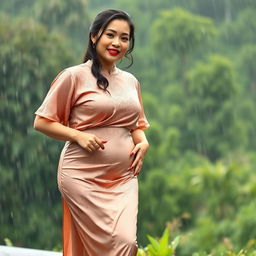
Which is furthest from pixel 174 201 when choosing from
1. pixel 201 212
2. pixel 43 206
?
pixel 43 206

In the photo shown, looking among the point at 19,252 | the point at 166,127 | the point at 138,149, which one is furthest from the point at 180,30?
the point at 138,149

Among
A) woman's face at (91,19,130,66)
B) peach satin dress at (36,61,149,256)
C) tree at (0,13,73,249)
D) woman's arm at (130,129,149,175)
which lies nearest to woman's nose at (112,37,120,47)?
woman's face at (91,19,130,66)

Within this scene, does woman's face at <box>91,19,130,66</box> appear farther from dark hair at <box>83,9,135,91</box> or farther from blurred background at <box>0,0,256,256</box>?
blurred background at <box>0,0,256,256</box>

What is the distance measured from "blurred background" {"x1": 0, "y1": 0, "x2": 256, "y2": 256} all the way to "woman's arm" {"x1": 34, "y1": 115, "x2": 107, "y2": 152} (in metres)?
2.29

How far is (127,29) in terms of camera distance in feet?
10.4

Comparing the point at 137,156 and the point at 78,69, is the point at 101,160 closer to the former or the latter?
the point at 137,156

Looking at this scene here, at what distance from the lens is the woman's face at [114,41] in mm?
3145

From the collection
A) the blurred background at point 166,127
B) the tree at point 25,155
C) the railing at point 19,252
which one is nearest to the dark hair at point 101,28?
the railing at point 19,252

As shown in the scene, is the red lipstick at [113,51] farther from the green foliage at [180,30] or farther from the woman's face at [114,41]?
the green foliage at [180,30]

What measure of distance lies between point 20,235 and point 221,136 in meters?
16.6

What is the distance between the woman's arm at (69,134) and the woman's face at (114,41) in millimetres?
353

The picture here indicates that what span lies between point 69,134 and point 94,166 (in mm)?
176

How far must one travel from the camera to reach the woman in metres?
3.10

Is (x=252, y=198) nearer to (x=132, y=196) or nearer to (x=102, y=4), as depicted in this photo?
(x=132, y=196)
